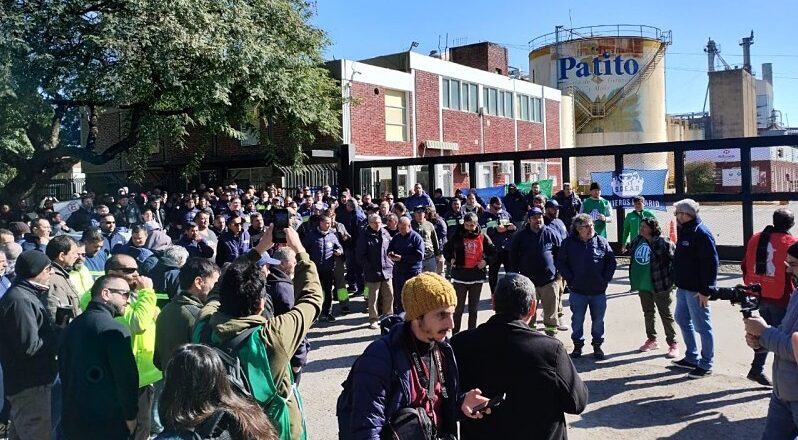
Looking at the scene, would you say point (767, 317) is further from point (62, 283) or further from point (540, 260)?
point (62, 283)

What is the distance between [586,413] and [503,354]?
3.18 metres

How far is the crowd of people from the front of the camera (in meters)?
2.85

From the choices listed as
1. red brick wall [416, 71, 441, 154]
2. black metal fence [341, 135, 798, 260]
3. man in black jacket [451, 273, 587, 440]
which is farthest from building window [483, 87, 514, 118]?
man in black jacket [451, 273, 587, 440]

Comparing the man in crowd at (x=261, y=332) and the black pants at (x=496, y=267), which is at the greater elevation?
the man in crowd at (x=261, y=332)

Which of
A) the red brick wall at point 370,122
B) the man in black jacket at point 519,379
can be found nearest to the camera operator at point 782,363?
the man in black jacket at point 519,379

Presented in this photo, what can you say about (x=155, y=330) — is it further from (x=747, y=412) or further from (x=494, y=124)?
(x=494, y=124)

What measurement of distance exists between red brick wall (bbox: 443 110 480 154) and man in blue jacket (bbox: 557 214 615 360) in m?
21.5

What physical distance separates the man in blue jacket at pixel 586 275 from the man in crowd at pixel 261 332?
4.84m

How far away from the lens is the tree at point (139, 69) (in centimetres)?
1363

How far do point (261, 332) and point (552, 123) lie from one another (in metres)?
37.6

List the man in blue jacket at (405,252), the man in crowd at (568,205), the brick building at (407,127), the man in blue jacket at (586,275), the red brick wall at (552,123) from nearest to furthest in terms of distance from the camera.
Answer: the man in blue jacket at (586,275)
the man in blue jacket at (405,252)
the man in crowd at (568,205)
the brick building at (407,127)
the red brick wall at (552,123)

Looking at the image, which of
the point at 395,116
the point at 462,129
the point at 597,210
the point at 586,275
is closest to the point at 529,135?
the point at 462,129

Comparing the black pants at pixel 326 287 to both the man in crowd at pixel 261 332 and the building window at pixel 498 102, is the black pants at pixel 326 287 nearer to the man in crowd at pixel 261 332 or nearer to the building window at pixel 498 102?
the man in crowd at pixel 261 332

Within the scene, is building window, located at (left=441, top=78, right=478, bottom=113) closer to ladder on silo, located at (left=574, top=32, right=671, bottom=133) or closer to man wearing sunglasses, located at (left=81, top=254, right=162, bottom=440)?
ladder on silo, located at (left=574, top=32, right=671, bottom=133)
